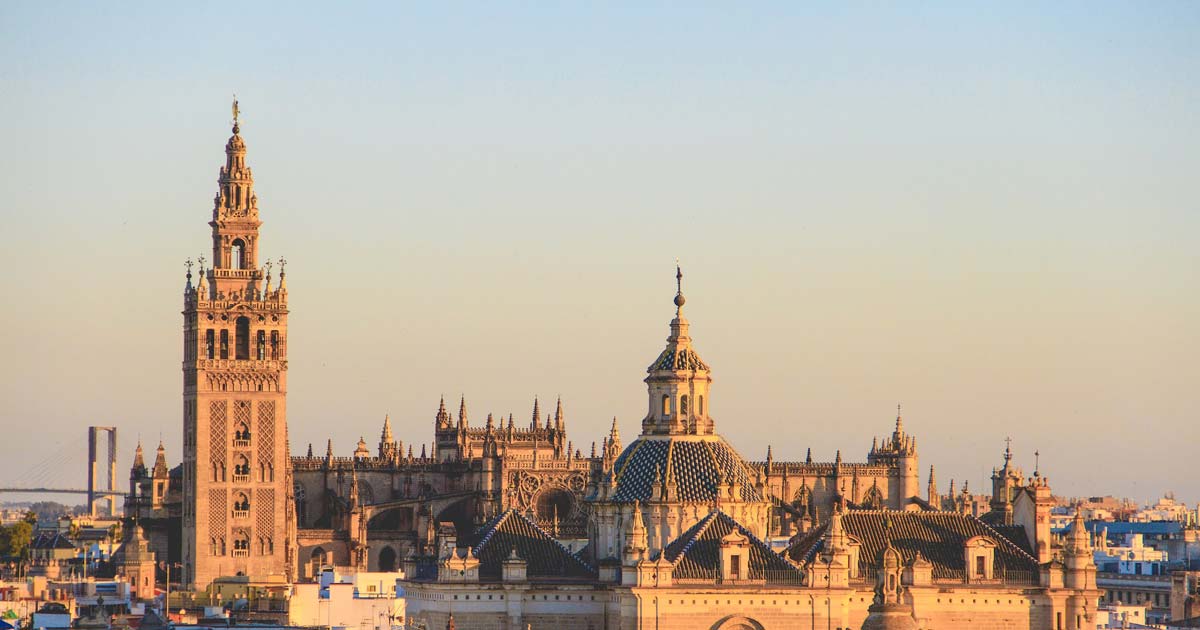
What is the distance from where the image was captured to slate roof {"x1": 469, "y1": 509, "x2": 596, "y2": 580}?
4872 inches

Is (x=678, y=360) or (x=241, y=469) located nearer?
(x=678, y=360)

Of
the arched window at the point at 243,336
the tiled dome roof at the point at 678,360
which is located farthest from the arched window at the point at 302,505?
the tiled dome roof at the point at 678,360

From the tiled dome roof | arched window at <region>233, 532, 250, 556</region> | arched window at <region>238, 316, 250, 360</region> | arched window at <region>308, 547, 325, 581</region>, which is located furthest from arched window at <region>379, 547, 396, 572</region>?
the tiled dome roof

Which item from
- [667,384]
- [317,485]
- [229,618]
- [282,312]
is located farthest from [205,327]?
[667,384]

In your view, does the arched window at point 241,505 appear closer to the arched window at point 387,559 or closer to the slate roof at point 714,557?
the arched window at point 387,559

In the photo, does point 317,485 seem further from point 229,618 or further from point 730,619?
point 730,619

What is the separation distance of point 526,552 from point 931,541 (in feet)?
51.6

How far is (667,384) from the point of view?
128 m

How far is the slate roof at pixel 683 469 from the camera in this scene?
12550 centimetres

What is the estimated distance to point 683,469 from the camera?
126 metres

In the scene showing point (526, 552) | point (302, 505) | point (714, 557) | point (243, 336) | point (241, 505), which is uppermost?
point (243, 336)

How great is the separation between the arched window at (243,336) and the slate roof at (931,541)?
61.5 metres

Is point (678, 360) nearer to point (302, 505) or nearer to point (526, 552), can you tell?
point (526, 552)

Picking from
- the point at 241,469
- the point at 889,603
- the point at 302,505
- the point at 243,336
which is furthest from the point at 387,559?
the point at 889,603
